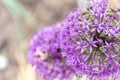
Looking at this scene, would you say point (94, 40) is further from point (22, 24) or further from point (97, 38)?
point (22, 24)

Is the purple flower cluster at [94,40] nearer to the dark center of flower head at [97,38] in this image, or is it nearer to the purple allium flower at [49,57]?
the dark center of flower head at [97,38]

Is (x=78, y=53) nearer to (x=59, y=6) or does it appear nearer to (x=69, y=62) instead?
(x=69, y=62)

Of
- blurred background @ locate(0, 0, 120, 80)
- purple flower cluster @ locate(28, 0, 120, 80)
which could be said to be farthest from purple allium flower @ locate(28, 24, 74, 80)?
blurred background @ locate(0, 0, 120, 80)

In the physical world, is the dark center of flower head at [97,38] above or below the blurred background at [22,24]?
below

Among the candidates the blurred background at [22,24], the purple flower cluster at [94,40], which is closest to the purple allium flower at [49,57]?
the purple flower cluster at [94,40]

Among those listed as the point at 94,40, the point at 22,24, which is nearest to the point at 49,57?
the point at 94,40

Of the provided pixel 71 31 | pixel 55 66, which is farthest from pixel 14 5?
pixel 71 31

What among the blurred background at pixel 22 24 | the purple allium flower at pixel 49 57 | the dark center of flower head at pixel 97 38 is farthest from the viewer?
the blurred background at pixel 22 24
